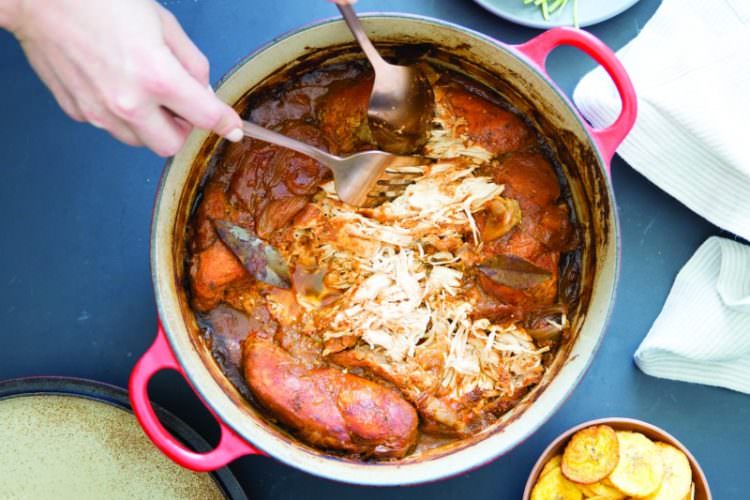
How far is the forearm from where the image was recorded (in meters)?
1.25

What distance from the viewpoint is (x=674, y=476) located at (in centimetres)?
184

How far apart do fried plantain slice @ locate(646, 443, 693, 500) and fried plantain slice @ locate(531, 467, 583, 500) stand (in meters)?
0.17

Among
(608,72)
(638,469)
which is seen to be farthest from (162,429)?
(608,72)

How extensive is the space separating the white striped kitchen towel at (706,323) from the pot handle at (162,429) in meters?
1.02

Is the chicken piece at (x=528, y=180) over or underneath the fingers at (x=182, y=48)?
over

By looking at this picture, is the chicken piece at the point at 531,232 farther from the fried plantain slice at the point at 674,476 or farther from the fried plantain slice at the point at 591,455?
the fried plantain slice at the point at 674,476

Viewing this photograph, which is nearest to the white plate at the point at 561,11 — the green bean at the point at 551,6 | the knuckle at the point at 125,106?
the green bean at the point at 551,6

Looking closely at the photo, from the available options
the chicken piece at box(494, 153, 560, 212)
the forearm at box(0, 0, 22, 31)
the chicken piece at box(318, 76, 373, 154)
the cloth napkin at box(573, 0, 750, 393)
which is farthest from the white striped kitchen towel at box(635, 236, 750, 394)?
the forearm at box(0, 0, 22, 31)

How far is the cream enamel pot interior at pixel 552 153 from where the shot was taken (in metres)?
1.64

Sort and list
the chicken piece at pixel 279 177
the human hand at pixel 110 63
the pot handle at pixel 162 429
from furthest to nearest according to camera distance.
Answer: the chicken piece at pixel 279 177 < the pot handle at pixel 162 429 < the human hand at pixel 110 63

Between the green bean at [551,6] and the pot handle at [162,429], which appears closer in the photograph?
the pot handle at [162,429]

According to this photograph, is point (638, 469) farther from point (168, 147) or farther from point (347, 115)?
point (168, 147)

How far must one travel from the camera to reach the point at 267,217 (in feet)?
6.19

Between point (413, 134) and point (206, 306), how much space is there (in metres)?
0.63
